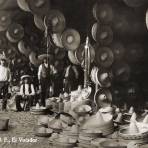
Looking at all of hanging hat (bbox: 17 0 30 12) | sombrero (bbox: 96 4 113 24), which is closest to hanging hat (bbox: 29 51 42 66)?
hanging hat (bbox: 17 0 30 12)

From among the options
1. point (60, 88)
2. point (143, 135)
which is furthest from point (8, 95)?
point (143, 135)

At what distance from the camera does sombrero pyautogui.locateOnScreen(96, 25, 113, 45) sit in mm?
7363

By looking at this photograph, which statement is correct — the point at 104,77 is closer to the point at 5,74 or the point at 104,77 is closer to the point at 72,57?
the point at 72,57

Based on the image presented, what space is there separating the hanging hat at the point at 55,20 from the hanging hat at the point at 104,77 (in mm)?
1060

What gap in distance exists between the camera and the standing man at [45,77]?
25.0 feet

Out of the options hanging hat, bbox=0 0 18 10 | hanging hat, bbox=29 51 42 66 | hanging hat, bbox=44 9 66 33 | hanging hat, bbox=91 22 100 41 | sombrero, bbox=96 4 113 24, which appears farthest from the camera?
hanging hat, bbox=44 9 66 33

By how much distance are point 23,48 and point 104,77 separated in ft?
4.89

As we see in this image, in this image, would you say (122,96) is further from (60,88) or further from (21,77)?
(21,77)

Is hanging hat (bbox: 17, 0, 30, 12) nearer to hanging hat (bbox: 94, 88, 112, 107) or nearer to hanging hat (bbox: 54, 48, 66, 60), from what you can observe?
hanging hat (bbox: 54, 48, 66, 60)

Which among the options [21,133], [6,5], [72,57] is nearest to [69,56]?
[72,57]

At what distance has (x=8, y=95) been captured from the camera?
7664mm

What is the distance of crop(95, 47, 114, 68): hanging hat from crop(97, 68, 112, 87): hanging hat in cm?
10

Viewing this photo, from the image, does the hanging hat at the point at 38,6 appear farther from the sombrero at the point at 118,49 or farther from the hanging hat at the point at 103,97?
the hanging hat at the point at 103,97

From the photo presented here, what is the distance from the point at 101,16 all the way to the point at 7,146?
2.91 meters
